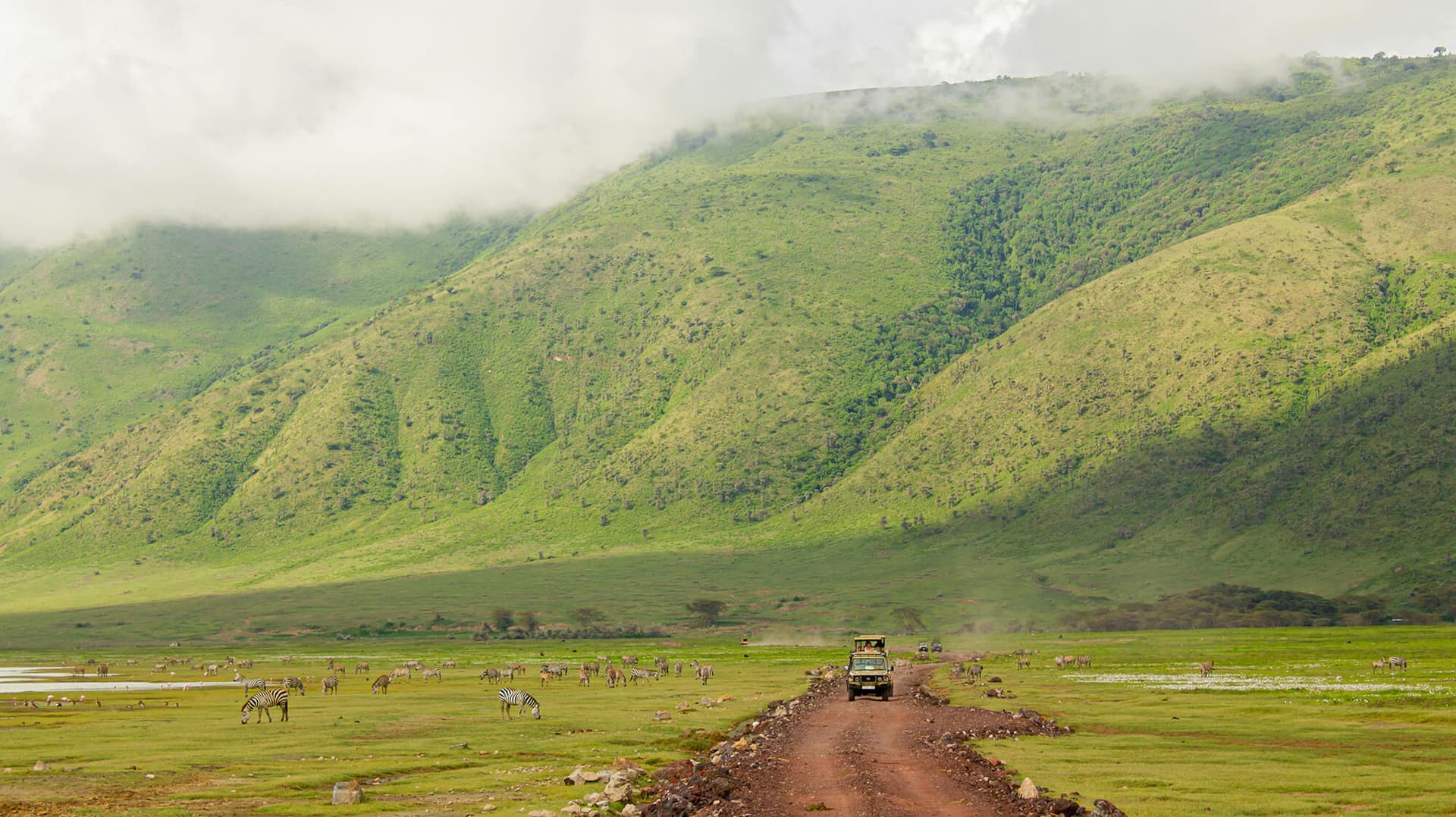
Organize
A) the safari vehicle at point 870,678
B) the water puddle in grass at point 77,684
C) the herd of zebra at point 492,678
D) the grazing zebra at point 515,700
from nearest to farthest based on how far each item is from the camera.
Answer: the herd of zebra at point 492,678
the grazing zebra at point 515,700
the safari vehicle at point 870,678
the water puddle in grass at point 77,684

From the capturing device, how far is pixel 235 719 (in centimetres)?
6100

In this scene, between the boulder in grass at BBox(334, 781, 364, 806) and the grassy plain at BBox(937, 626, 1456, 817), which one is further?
the boulder in grass at BBox(334, 781, 364, 806)

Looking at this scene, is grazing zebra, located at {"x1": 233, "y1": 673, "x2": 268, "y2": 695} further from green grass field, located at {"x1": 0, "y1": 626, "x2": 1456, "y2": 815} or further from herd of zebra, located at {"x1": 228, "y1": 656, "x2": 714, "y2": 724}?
green grass field, located at {"x1": 0, "y1": 626, "x2": 1456, "y2": 815}

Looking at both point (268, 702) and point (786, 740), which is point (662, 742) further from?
point (268, 702)

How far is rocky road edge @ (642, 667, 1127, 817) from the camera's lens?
32625mm

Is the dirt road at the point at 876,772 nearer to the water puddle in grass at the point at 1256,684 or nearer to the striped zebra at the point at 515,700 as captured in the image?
the striped zebra at the point at 515,700

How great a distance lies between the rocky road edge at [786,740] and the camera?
107 feet

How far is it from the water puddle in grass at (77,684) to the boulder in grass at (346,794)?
61.4m

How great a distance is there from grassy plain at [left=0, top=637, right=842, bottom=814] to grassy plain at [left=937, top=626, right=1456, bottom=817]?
569 inches

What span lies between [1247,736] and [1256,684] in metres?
28.8

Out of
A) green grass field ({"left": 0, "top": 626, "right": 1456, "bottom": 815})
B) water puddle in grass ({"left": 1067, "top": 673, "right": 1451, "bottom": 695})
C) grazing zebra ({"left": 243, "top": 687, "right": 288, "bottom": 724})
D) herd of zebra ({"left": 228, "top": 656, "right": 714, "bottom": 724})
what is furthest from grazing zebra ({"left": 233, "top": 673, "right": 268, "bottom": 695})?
water puddle in grass ({"left": 1067, "top": 673, "right": 1451, "bottom": 695})

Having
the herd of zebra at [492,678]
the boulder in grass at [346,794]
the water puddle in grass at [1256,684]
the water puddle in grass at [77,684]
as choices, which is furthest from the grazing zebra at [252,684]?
the water puddle in grass at [1256,684]

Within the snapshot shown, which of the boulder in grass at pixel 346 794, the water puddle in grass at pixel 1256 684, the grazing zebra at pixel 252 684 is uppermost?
the boulder in grass at pixel 346 794

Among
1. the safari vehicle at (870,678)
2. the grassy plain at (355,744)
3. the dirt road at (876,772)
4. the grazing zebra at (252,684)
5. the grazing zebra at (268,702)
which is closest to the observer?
the dirt road at (876,772)
